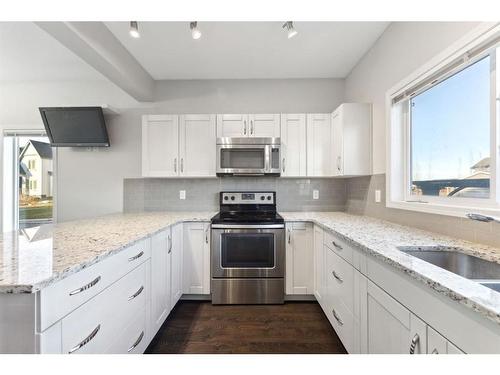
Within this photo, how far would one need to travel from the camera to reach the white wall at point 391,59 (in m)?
1.44

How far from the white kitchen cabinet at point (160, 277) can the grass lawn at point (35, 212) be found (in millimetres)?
2180

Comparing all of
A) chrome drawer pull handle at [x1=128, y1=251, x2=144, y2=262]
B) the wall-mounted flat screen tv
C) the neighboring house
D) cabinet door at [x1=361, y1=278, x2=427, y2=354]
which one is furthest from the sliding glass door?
cabinet door at [x1=361, y1=278, x2=427, y2=354]

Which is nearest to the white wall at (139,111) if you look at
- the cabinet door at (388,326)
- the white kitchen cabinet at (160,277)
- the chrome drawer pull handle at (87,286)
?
the white kitchen cabinet at (160,277)

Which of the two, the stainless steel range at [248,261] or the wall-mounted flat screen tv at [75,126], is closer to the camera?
the stainless steel range at [248,261]

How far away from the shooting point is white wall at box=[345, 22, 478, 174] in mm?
1437

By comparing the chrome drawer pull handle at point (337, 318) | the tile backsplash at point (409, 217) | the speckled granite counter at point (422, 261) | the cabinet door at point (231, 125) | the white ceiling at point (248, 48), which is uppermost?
the white ceiling at point (248, 48)

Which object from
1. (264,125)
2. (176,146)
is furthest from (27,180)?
(264,125)

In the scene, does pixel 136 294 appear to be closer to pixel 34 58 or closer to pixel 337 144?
pixel 337 144

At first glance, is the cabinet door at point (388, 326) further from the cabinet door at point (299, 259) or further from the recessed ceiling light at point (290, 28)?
the recessed ceiling light at point (290, 28)

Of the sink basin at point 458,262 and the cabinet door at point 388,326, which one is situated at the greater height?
the sink basin at point 458,262

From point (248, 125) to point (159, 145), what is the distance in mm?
1050

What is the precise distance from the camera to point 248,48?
2254 millimetres

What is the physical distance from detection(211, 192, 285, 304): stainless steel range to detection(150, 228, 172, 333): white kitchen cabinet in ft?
1.59
